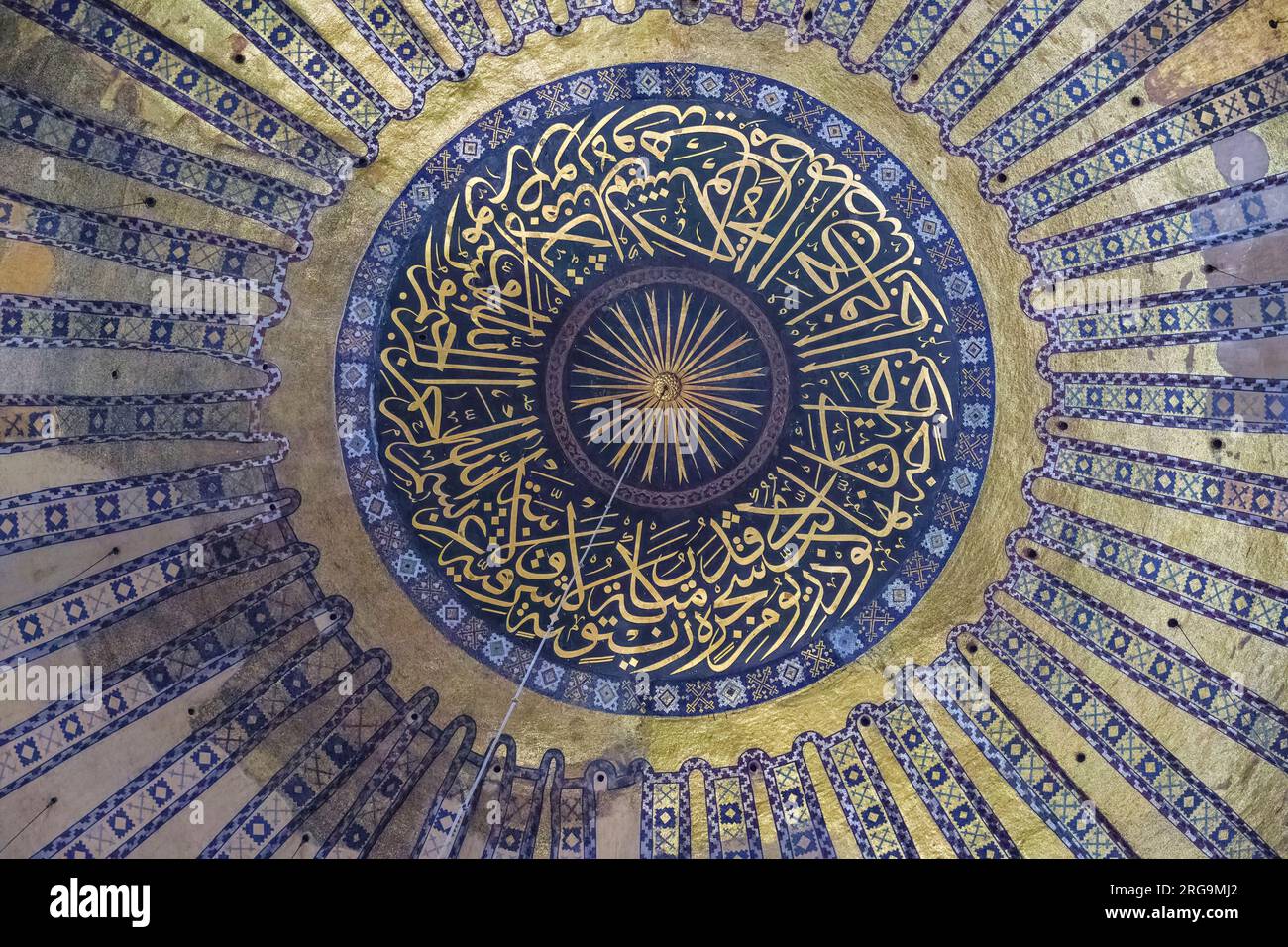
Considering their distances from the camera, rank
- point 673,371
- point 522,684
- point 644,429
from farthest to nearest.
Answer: point 644,429 → point 673,371 → point 522,684

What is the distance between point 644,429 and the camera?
1082cm

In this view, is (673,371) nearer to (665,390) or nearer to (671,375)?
(671,375)

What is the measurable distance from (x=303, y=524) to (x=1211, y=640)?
713cm

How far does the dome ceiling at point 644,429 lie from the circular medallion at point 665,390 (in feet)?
0.11

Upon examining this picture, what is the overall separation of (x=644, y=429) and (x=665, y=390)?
1.20 feet

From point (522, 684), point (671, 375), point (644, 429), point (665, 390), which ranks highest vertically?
point (671, 375)

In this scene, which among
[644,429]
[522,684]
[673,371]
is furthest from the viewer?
[644,429]

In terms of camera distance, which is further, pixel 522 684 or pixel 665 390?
pixel 665 390

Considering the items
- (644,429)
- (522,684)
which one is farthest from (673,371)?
(522,684)

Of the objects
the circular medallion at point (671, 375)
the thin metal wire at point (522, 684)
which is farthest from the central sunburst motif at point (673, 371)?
the thin metal wire at point (522, 684)

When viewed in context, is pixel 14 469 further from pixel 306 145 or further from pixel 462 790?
pixel 462 790

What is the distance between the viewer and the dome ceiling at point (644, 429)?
970cm

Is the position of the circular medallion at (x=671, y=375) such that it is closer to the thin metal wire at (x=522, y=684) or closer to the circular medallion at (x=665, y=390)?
the circular medallion at (x=665, y=390)

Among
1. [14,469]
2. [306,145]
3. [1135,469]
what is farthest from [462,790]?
[1135,469]
